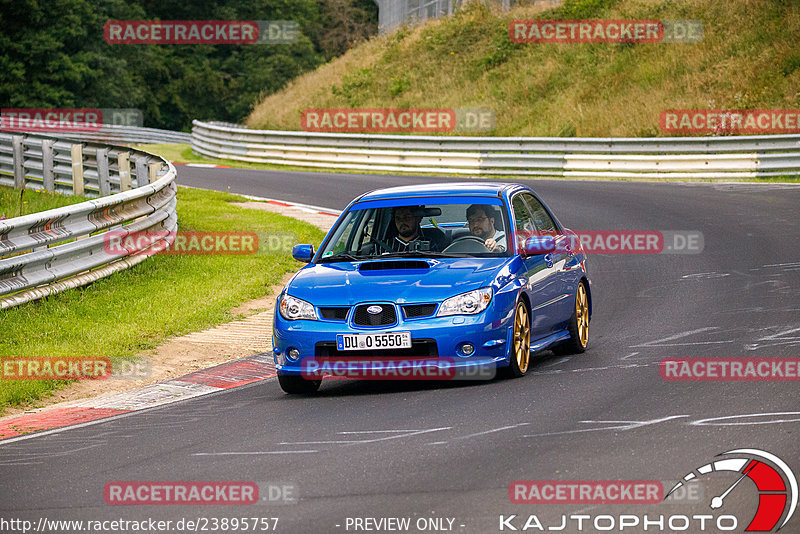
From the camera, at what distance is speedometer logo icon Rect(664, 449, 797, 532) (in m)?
5.31

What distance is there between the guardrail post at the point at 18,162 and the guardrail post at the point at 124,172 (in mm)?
4540

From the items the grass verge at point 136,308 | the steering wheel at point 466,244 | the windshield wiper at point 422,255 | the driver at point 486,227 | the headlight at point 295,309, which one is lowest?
the grass verge at point 136,308

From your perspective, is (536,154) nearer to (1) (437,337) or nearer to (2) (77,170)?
(2) (77,170)

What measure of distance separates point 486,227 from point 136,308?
460 centimetres

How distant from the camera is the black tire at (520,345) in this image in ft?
30.0

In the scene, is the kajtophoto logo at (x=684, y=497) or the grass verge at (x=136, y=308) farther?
the grass verge at (x=136, y=308)

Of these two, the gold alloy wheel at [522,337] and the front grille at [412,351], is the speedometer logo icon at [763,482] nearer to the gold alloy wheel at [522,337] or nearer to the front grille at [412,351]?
the front grille at [412,351]

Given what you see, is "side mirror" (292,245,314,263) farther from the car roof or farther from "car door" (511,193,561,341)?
"car door" (511,193,561,341)

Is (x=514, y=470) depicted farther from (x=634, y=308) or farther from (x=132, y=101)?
(x=132, y=101)

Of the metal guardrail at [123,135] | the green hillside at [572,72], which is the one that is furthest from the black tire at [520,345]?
the metal guardrail at [123,135]

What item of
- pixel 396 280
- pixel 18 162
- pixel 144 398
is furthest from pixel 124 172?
pixel 396 280

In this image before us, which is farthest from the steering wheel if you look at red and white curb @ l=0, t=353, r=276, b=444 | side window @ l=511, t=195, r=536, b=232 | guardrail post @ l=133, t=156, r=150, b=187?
guardrail post @ l=133, t=156, r=150, b=187

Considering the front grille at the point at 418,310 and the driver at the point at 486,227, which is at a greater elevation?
the driver at the point at 486,227

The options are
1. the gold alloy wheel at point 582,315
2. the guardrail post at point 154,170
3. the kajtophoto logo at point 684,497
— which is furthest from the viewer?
the guardrail post at point 154,170
